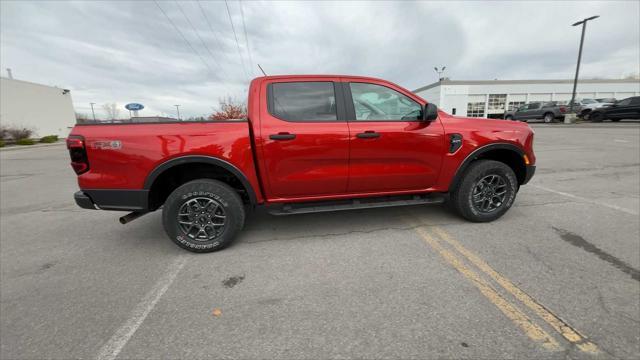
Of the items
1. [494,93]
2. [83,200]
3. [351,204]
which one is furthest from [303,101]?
[494,93]

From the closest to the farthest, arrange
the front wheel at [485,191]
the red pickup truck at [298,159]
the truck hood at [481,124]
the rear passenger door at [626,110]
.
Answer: the red pickup truck at [298,159], the truck hood at [481,124], the front wheel at [485,191], the rear passenger door at [626,110]

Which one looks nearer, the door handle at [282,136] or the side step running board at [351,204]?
the door handle at [282,136]

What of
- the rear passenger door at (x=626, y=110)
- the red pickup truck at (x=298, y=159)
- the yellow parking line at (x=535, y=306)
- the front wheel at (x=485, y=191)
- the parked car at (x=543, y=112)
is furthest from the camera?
the parked car at (x=543, y=112)

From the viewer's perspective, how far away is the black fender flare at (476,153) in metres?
3.28

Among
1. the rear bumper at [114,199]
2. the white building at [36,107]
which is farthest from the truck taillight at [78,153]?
the white building at [36,107]

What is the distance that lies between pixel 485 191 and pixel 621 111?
22121 millimetres

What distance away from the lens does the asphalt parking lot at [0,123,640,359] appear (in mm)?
1753

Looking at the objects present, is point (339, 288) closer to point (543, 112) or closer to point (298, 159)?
point (298, 159)

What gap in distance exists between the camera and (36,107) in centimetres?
2489

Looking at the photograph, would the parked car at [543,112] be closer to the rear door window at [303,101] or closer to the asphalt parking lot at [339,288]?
the asphalt parking lot at [339,288]

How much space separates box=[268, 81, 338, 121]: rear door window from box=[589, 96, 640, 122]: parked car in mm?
23207

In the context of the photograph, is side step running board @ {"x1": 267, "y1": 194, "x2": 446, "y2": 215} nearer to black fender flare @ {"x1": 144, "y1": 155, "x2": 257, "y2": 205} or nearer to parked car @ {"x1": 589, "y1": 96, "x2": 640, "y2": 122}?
black fender flare @ {"x1": 144, "y1": 155, "x2": 257, "y2": 205}

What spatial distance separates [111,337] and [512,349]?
8.70ft

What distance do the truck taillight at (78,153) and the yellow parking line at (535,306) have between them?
3.88 meters
